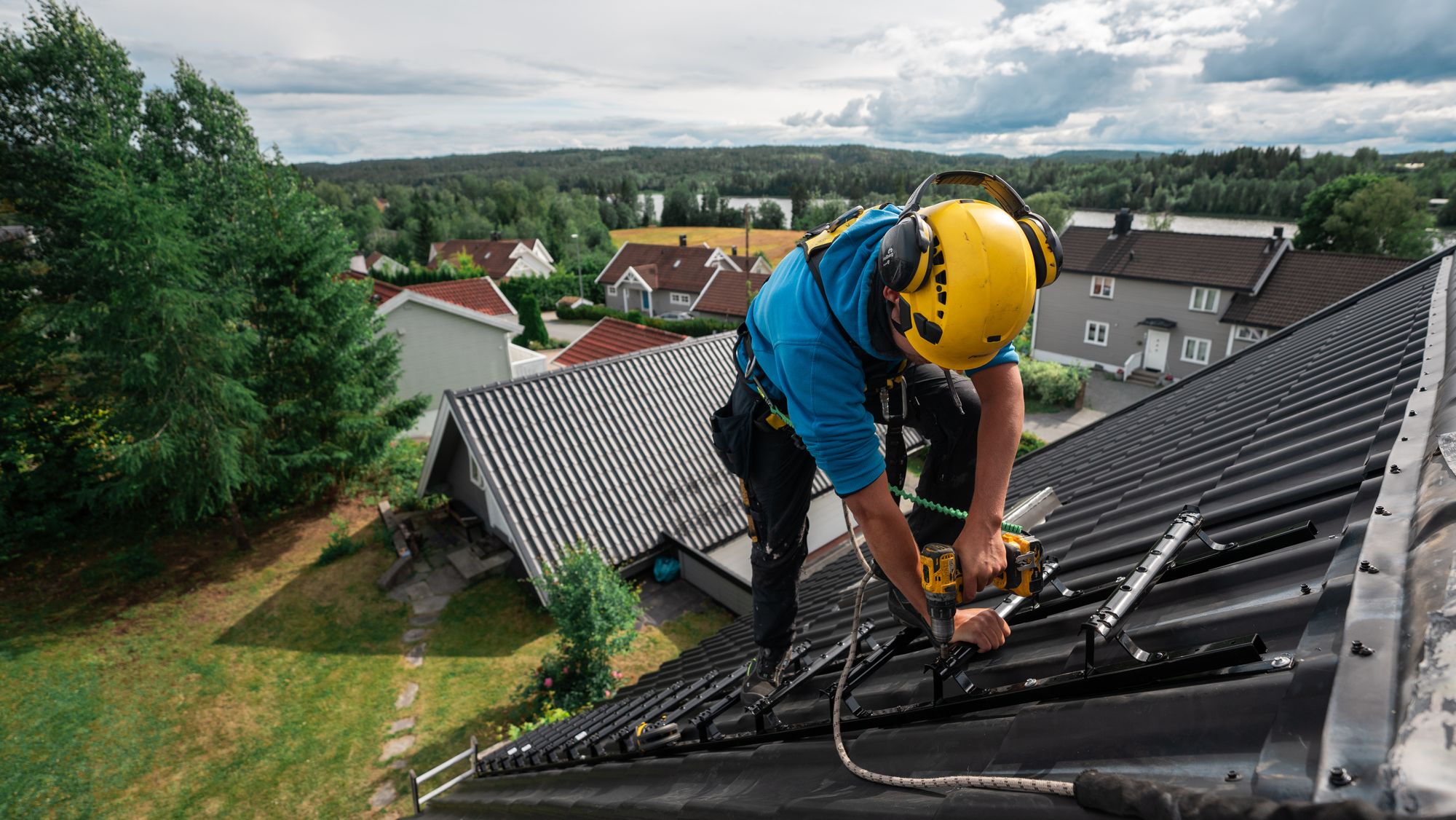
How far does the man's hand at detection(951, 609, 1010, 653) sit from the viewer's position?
8.25 feet

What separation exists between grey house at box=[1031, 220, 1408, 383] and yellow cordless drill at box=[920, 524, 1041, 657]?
84.7 feet

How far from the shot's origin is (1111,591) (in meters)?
2.44

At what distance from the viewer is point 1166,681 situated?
1.70 meters

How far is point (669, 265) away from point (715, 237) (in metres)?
43.9

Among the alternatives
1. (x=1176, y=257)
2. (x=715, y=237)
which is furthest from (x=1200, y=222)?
(x=1176, y=257)

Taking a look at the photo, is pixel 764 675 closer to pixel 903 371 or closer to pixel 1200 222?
pixel 903 371

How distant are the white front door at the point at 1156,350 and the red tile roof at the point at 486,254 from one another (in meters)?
48.8

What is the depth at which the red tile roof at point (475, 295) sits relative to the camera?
29.7m

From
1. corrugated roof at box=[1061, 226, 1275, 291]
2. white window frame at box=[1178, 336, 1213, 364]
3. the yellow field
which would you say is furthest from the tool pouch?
the yellow field

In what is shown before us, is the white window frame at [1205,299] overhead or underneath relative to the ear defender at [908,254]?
underneath

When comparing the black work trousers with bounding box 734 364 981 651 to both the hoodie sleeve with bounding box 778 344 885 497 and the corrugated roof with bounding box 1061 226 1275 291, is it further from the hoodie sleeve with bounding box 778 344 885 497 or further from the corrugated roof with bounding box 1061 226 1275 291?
the corrugated roof with bounding box 1061 226 1275 291

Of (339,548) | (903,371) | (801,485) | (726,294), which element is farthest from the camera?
(726,294)

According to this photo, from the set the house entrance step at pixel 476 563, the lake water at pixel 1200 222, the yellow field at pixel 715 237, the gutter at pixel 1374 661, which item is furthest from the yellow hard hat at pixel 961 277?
the yellow field at pixel 715 237

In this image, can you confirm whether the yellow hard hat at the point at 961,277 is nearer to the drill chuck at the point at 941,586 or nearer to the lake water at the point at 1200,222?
the drill chuck at the point at 941,586
